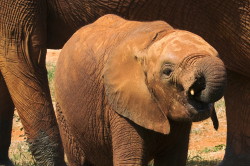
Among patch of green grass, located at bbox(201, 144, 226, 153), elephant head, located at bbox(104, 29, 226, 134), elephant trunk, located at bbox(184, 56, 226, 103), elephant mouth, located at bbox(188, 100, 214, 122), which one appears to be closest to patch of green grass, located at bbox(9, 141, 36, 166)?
patch of green grass, located at bbox(201, 144, 226, 153)

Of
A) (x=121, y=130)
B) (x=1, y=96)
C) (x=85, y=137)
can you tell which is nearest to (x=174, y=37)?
(x=121, y=130)

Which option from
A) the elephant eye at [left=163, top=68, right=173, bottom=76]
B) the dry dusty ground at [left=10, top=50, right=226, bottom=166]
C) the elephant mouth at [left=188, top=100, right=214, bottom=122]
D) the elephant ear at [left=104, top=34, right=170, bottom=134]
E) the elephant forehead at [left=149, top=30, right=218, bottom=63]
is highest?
the elephant forehead at [left=149, top=30, right=218, bottom=63]

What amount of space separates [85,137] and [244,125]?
1.58 m

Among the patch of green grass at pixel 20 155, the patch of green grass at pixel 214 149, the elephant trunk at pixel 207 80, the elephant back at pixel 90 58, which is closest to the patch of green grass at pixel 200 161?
the patch of green grass at pixel 214 149

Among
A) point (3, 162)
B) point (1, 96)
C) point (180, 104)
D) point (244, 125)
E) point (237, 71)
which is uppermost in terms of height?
point (180, 104)

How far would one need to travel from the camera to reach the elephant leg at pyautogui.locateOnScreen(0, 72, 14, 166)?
7.76 meters

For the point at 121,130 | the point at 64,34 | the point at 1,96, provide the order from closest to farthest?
the point at 121,130, the point at 64,34, the point at 1,96

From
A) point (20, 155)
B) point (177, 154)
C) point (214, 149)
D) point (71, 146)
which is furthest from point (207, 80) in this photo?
point (214, 149)

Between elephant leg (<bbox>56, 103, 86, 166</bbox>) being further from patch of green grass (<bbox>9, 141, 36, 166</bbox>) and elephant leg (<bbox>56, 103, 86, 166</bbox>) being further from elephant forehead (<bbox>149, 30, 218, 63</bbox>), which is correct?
patch of green grass (<bbox>9, 141, 36, 166</bbox>)

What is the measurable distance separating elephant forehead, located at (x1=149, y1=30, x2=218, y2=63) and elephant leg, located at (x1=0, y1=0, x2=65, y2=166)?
1.74 meters

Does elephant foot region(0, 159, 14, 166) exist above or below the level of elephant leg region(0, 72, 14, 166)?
below

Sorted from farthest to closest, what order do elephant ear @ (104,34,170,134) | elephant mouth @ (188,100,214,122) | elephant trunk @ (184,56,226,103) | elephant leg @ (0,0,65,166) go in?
1. elephant leg @ (0,0,65,166)
2. elephant ear @ (104,34,170,134)
3. elephant mouth @ (188,100,214,122)
4. elephant trunk @ (184,56,226,103)

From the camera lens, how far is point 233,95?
6.87m

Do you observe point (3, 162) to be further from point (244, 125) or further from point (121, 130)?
point (121, 130)
